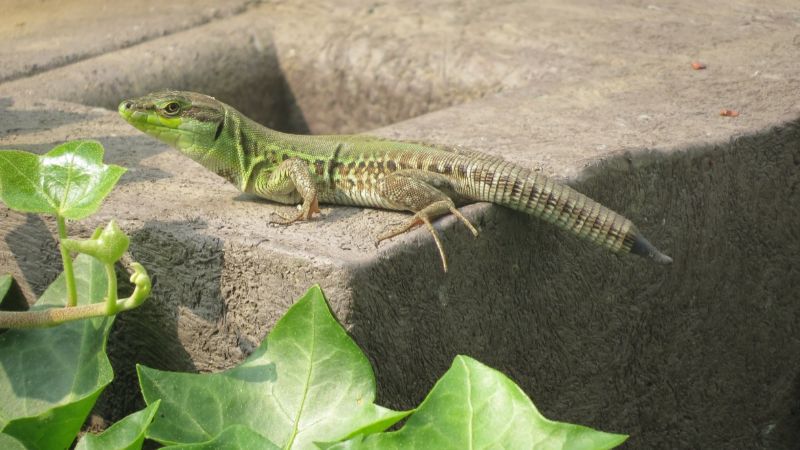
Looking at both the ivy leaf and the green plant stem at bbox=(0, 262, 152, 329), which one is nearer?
the ivy leaf

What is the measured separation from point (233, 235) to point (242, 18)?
273 centimetres

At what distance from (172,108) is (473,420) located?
54.6 inches

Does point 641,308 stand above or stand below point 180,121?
below

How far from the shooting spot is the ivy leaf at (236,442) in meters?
1.52

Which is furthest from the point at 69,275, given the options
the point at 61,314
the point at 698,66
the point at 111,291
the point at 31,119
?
the point at 698,66

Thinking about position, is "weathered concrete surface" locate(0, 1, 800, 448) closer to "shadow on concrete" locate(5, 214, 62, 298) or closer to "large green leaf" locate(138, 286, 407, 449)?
"shadow on concrete" locate(5, 214, 62, 298)

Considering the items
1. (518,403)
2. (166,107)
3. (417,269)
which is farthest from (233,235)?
(518,403)

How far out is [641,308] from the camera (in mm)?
2801

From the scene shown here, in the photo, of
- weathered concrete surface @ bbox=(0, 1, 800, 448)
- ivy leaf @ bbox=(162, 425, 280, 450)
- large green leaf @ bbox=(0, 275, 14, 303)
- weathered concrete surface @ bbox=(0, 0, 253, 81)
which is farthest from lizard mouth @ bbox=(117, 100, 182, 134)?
weathered concrete surface @ bbox=(0, 0, 253, 81)

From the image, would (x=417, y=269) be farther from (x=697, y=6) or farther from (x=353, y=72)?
(x=697, y=6)

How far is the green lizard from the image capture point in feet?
7.63

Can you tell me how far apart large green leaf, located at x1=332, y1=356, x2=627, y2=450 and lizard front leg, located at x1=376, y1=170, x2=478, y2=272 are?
0.63 metres

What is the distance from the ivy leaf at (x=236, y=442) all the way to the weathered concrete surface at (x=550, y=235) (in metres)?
0.52

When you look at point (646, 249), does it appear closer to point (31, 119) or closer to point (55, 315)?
point (55, 315)
